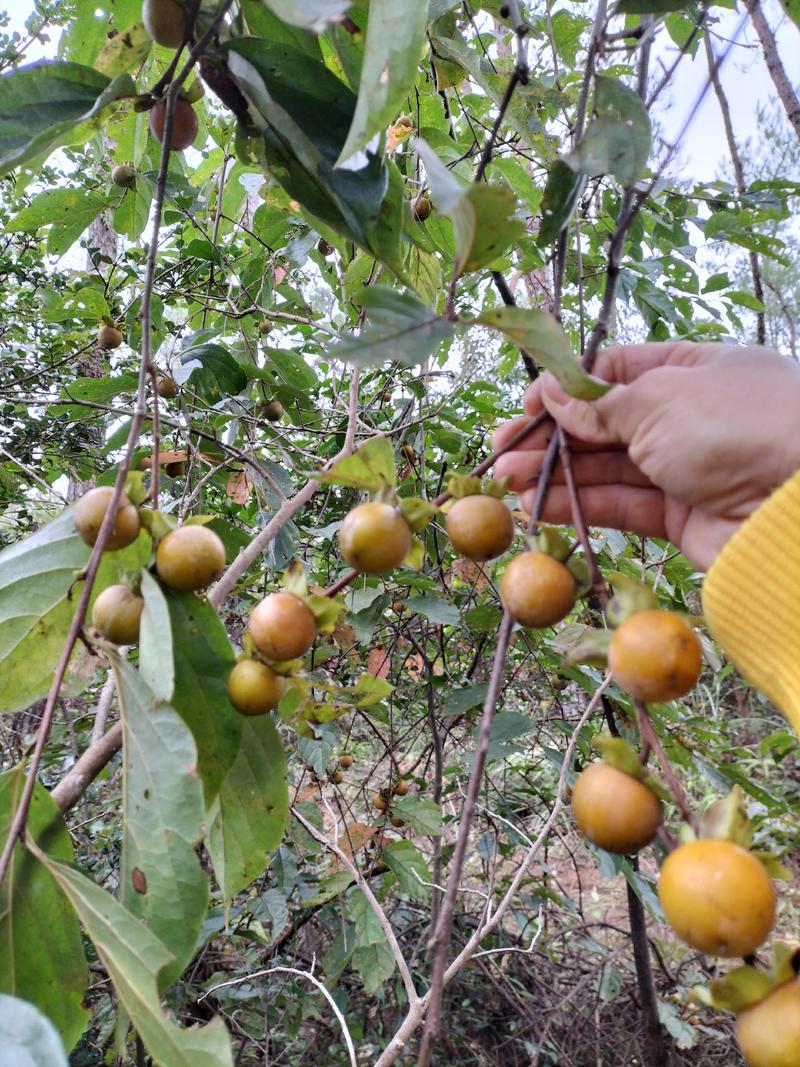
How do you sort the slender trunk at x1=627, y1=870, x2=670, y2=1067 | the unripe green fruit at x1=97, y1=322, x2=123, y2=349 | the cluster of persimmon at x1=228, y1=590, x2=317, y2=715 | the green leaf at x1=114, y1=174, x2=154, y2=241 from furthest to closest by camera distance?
the unripe green fruit at x1=97, y1=322, x2=123, y2=349 < the slender trunk at x1=627, y1=870, x2=670, y2=1067 < the green leaf at x1=114, y1=174, x2=154, y2=241 < the cluster of persimmon at x1=228, y1=590, x2=317, y2=715

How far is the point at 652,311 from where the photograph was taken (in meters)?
1.66

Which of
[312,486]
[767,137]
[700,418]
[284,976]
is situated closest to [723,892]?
[700,418]

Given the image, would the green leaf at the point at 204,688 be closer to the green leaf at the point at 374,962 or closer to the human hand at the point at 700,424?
the human hand at the point at 700,424

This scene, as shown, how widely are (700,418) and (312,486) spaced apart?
23.7 inches

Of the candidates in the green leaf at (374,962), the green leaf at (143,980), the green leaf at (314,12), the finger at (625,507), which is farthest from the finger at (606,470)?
the green leaf at (374,962)

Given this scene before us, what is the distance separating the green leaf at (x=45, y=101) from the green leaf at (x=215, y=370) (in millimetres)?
734

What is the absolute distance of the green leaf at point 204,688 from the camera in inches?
24.5

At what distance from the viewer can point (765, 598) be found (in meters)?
0.65

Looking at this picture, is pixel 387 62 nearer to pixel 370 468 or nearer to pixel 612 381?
pixel 370 468

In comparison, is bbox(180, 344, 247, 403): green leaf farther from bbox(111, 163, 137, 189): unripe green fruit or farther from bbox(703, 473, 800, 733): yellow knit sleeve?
bbox(703, 473, 800, 733): yellow knit sleeve

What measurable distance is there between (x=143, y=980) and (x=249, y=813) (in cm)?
23

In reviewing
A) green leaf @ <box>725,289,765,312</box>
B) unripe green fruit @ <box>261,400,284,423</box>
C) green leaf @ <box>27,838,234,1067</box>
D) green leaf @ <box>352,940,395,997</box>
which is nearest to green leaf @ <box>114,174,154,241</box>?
unripe green fruit @ <box>261,400,284,423</box>

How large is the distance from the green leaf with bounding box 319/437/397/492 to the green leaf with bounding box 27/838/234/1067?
36cm

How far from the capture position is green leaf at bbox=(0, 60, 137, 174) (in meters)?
Result: 0.65
